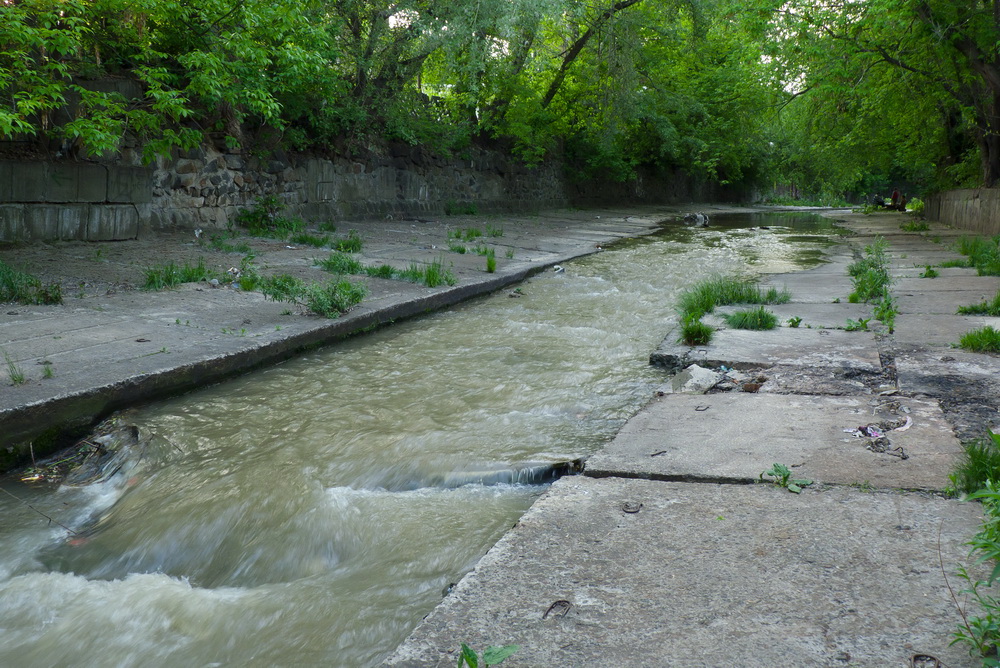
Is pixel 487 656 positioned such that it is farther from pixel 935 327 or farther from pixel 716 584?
pixel 935 327

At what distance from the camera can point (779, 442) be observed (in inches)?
123

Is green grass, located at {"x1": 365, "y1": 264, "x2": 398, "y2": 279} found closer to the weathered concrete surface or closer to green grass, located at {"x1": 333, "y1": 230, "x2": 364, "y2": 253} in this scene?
green grass, located at {"x1": 333, "y1": 230, "x2": 364, "y2": 253}

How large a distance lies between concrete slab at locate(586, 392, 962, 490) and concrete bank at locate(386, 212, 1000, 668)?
0.04 feet

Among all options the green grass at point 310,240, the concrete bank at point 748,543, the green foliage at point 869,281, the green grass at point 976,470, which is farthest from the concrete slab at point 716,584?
the green grass at point 310,240

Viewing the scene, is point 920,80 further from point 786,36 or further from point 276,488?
point 276,488

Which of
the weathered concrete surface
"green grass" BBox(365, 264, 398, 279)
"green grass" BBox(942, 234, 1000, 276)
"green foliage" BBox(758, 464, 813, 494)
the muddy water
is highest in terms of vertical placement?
"green grass" BBox(942, 234, 1000, 276)

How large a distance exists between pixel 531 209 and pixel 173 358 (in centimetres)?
1683

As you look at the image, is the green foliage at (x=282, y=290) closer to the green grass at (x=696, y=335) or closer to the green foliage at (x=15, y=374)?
the green foliage at (x=15, y=374)

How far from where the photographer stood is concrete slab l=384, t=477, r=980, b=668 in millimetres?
1713

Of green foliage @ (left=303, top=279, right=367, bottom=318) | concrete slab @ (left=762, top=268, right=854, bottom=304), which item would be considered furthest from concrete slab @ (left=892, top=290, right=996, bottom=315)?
green foliage @ (left=303, top=279, right=367, bottom=318)

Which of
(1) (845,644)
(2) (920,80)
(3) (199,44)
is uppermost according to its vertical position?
(2) (920,80)

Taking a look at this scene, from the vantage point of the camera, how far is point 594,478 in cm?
286

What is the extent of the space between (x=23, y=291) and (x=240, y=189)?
574cm

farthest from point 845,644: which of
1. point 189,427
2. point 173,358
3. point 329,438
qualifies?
point 173,358
